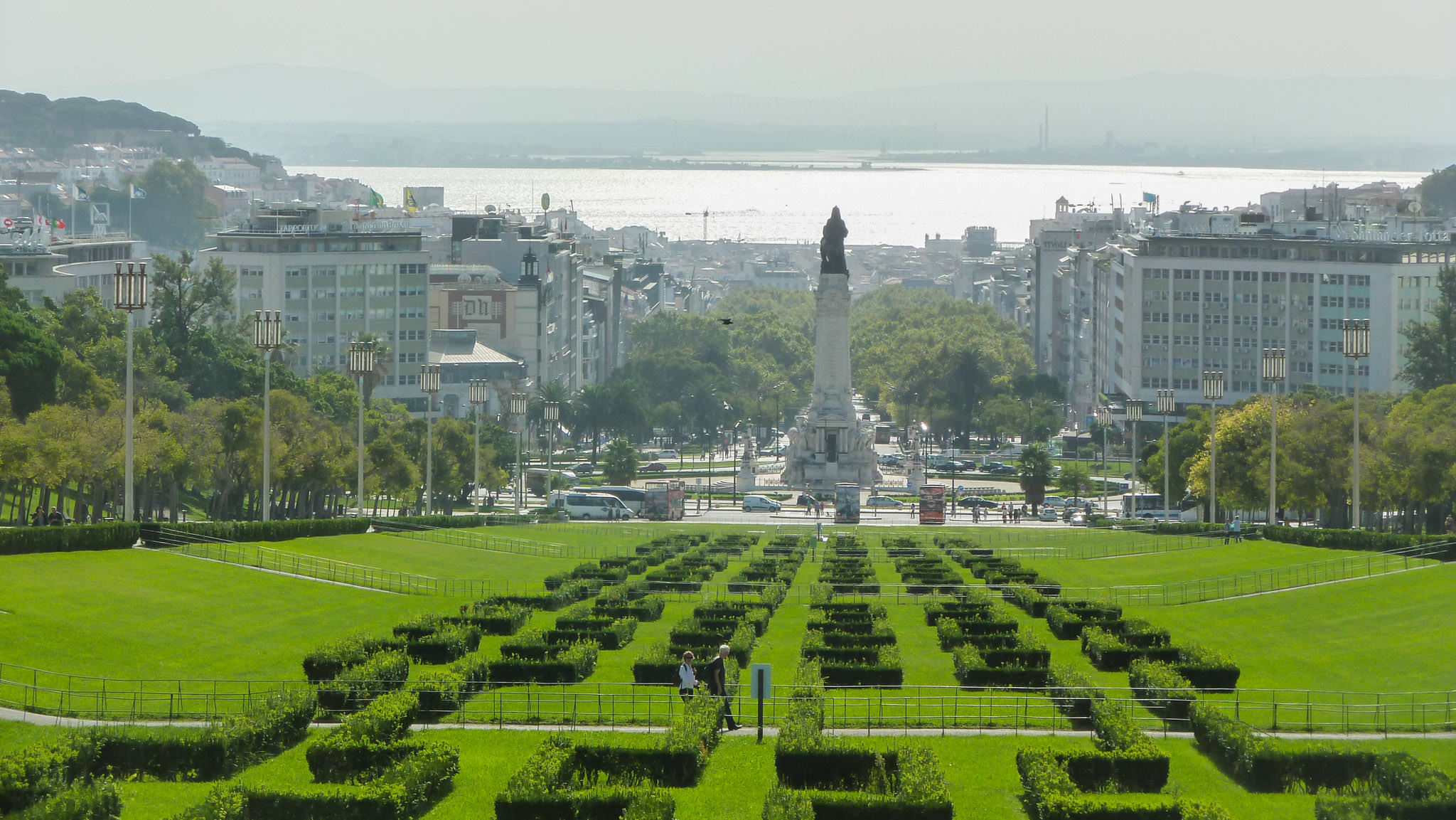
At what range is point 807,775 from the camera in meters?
28.9

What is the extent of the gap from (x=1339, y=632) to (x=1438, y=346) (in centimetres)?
7472

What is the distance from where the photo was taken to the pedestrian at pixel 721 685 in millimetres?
33125

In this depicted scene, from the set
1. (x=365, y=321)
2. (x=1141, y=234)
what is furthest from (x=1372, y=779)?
(x=1141, y=234)

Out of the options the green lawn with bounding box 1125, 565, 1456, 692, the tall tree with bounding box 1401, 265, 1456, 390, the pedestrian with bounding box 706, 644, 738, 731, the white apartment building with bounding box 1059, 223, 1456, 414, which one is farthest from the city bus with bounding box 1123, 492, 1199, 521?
the pedestrian with bounding box 706, 644, 738, 731

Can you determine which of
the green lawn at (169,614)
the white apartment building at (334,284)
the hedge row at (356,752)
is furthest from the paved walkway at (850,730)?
the white apartment building at (334,284)

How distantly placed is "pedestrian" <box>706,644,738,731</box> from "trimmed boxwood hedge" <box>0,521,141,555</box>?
22321mm

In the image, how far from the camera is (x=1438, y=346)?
A: 11094 centimetres

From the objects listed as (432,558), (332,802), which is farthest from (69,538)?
(332,802)

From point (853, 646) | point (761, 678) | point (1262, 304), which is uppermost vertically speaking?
point (1262, 304)

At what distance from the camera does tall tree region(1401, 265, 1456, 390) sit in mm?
110562

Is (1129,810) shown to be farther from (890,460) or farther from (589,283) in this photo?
(589,283)

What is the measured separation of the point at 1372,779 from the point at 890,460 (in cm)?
11163

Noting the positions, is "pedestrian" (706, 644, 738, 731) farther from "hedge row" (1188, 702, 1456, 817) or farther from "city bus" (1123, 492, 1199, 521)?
"city bus" (1123, 492, 1199, 521)

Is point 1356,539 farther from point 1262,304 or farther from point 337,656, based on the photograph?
point 1262,304
